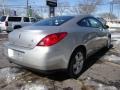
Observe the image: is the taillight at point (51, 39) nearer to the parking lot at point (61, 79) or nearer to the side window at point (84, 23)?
the parking lot at point (61, 79)

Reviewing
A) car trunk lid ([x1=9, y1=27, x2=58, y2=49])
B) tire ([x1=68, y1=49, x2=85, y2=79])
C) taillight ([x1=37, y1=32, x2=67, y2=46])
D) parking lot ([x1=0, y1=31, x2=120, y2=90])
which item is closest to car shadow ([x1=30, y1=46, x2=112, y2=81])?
parking lot ([x1=0, y1=31, x2=120, y2=90])

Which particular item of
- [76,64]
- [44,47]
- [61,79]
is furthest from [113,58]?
[44,47]

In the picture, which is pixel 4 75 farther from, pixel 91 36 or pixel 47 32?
pixel 91 36

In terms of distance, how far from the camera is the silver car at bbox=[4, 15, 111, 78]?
4.49 meters

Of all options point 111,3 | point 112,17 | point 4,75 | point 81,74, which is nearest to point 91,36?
point 81,74

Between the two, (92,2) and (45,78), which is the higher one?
(92,2)

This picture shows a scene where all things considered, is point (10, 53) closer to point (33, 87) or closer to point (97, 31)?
point (33, 87)

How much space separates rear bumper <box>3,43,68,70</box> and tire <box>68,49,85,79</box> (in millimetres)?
312

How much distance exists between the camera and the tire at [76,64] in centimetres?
506

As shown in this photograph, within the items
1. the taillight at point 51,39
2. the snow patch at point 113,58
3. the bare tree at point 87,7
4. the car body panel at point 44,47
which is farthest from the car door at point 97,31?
the bare tree at point 87,7

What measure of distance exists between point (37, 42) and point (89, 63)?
267cm

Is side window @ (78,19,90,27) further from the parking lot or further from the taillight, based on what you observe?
the parking lot

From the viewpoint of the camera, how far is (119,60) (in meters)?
7.14

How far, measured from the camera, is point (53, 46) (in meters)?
4.51
